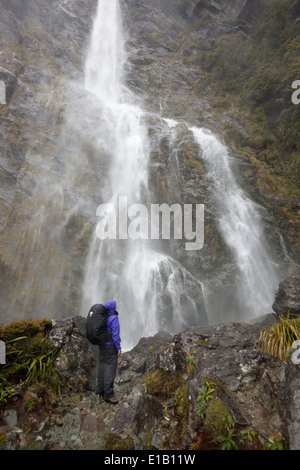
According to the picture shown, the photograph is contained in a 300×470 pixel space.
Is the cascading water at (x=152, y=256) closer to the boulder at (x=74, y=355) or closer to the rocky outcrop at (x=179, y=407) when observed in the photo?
the boulder at (x=74, y=355)

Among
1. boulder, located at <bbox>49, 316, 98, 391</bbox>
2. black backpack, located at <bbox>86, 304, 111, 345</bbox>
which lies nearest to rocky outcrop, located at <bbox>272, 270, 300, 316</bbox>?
black backpack, located at <bbox>86, 304, 111, 345</bbox>

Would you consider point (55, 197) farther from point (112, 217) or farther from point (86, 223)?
point (112, 217)

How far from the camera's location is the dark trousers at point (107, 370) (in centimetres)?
437

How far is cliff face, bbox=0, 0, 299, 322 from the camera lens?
13016 mm

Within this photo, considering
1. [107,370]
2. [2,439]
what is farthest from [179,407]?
[2,439]

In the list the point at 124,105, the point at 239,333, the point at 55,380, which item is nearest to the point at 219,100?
the point at 124,105

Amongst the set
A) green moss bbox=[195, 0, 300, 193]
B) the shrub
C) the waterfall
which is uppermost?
green moss bbox=[195, 0, 300, 193]

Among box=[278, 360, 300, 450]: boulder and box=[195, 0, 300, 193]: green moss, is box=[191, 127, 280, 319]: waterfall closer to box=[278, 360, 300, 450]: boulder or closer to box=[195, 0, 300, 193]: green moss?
box=[195, 0, 300, 193]: green moss

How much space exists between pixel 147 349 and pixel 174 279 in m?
5.50

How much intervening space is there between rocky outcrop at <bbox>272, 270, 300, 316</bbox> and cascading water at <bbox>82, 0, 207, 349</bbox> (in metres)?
5.64

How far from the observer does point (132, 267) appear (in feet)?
43.4

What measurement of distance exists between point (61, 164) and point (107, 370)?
15127 mm

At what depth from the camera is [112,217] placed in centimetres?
1491

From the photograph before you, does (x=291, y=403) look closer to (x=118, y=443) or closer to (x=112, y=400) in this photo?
(x=118, y=443)
